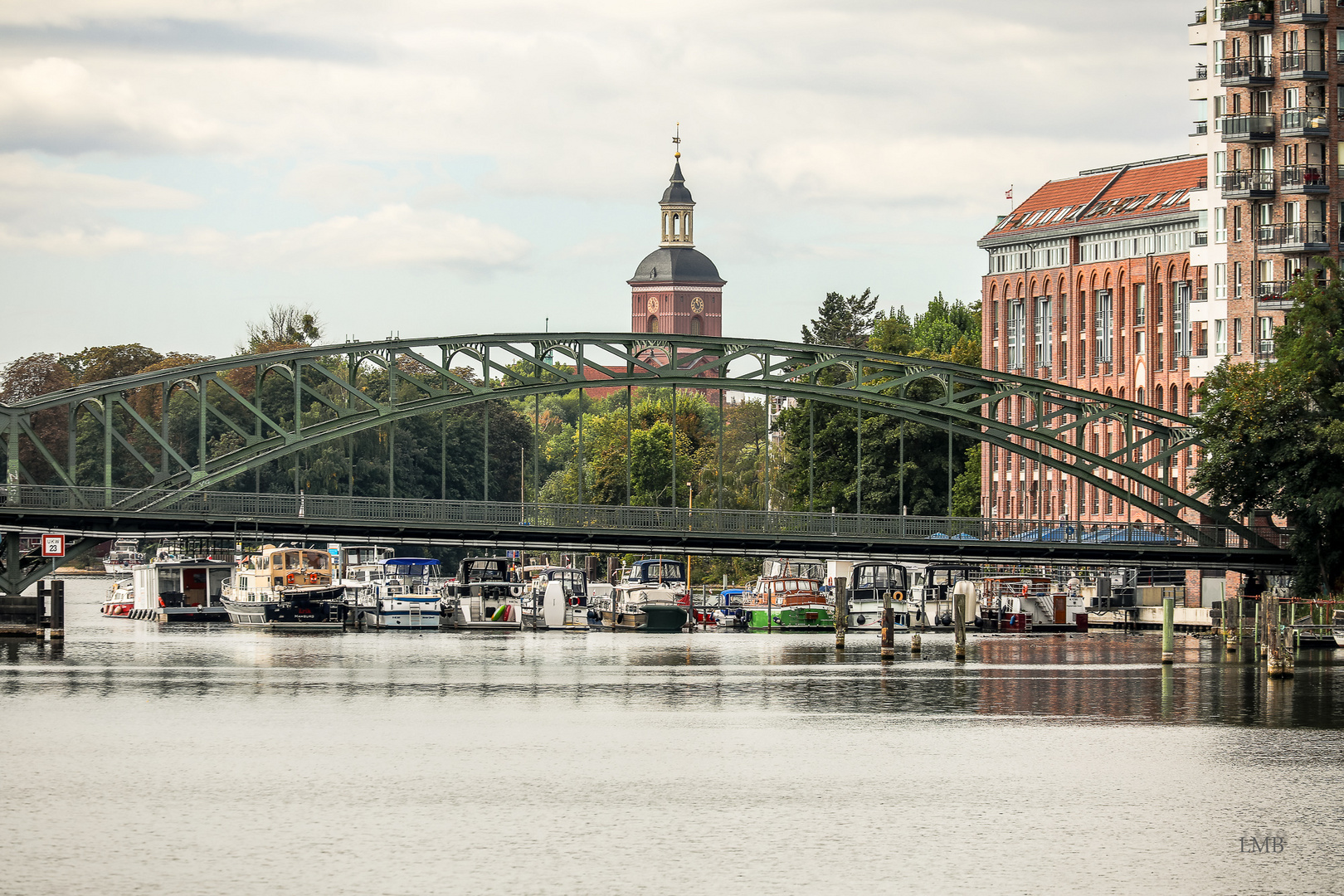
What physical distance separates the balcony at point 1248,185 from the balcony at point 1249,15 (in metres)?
7.51

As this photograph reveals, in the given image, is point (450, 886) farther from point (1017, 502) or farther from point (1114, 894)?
point (1017, 502)

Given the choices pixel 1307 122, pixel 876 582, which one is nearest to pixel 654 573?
pixel 876 582

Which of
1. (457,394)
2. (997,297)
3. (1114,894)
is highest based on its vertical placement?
(997,297)

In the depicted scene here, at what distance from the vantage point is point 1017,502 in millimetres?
161250

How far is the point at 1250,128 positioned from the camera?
111000 mm

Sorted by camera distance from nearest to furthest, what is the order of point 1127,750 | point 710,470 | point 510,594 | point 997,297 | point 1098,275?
point 1127,750 → point 510,594 → point 1098,275 → point 997,297 → point 710,470

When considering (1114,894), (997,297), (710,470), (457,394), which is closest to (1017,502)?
(997,297)

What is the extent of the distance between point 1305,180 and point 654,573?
41601mm

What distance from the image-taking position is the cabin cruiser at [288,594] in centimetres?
11256

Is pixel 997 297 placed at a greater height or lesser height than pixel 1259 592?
greater

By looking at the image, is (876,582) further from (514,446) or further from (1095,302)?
(514,446)

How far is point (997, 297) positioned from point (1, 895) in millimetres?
142400

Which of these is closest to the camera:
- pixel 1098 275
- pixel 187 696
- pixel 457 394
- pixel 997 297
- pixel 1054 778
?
pixel 1054 778

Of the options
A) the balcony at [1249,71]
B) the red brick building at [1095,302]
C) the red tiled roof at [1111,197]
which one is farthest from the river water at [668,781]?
the red tiled roof at [1111,197]
